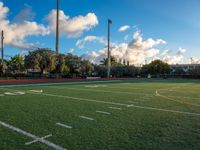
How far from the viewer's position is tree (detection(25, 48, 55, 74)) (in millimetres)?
31938

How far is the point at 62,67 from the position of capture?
37.0m

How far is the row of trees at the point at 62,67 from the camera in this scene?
3288cm

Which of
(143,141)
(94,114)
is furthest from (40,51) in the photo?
(143,141)

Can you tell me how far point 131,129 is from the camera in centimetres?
446

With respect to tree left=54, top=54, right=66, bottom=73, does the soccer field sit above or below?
below

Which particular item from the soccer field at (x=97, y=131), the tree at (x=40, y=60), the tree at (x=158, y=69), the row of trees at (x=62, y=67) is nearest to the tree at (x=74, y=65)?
the row of trees at (x=62, y=67)

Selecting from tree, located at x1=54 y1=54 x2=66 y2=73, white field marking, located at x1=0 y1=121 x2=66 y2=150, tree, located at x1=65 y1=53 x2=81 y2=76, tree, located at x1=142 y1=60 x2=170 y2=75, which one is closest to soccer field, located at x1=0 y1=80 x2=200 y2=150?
white field marking, located at x1=0 y1=121 x2=66 y2=150

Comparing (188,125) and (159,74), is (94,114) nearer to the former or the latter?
(188,125)

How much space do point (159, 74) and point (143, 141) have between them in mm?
59996

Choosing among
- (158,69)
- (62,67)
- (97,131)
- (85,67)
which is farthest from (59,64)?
(158,69)

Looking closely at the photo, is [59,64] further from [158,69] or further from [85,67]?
[158,69]

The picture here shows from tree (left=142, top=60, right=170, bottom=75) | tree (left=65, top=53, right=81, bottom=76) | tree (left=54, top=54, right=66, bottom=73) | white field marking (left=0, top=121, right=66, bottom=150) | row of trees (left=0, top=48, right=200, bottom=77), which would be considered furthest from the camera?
tree (left=142, top=60, right=170, bottom=75)

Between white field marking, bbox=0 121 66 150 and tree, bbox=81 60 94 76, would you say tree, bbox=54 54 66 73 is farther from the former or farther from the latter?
white field marking, bbox=0 121 66 150

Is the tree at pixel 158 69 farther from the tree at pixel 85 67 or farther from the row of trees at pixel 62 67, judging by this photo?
the tree at pixel 85 67
